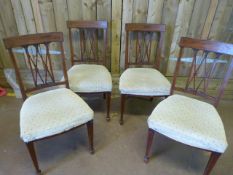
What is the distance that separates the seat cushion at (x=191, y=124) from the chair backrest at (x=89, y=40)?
3.05 ft

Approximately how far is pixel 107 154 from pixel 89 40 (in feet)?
3.87

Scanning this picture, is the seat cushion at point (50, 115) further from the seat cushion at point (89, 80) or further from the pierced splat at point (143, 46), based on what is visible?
the pierced splat at point (143, 46)

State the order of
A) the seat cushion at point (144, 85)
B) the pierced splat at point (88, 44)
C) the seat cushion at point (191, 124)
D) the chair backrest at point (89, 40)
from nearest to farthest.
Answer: the seat cushion at point (191, 124)
the seat cushion at point (144, 85)
the chair backrest at point (89, 40)
the pierced splat at point (88, 44)

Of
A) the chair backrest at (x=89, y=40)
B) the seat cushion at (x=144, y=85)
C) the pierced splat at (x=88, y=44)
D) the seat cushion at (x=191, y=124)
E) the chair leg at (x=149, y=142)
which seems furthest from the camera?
the pierced splat at (x=88, y=44)

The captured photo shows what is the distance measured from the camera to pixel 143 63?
203 centimetres

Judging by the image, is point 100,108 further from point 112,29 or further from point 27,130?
point 27,130

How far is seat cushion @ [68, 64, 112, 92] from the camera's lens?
1736 millimetres

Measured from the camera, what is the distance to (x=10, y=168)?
5.00 feet

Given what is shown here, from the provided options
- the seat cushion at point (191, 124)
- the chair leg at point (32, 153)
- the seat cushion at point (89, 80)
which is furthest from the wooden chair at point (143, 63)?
the chair leg at point (32, 153)

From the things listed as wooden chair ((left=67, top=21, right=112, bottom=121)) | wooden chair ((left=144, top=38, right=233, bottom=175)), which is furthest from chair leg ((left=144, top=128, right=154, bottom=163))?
wooden chair ((left=67, top=21, right=112, bottom=121))

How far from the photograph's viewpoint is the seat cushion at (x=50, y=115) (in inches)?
49.5

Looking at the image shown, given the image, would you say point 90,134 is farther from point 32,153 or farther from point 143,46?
point 143,46

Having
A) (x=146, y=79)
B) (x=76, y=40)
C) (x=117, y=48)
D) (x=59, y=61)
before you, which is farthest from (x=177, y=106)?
(x=59, y=61)

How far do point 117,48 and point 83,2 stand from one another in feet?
1.88
